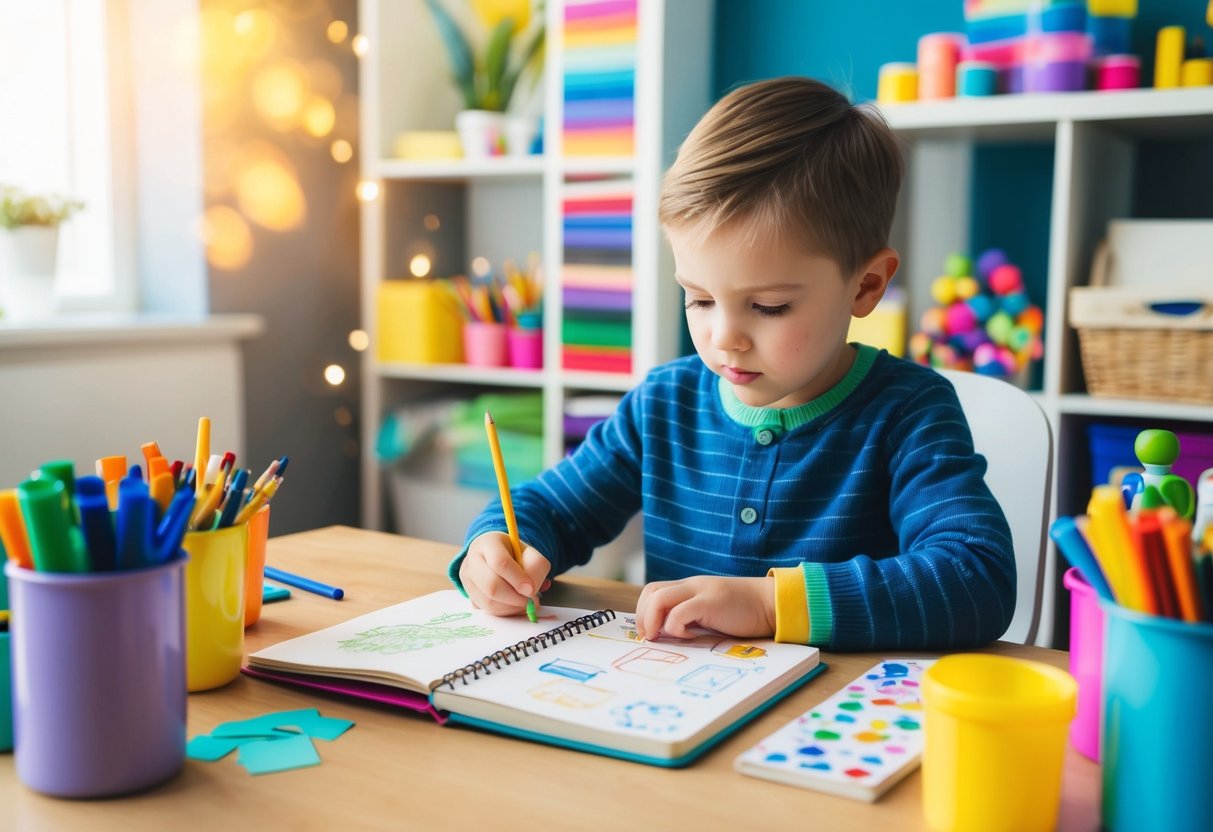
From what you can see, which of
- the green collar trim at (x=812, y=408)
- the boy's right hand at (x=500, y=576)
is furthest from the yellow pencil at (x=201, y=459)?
the green collar trim at (x=812, y=408)

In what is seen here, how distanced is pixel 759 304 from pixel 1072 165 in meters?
1.07

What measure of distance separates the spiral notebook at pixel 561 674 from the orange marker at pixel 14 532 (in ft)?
0.69

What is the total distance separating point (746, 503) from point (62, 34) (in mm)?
1748

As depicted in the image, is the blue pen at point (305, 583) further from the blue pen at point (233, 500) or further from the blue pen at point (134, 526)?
the blue pen at point (134, 526)

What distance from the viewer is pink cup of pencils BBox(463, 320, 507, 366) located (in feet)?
7.88

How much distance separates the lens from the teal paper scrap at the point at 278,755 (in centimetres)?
64

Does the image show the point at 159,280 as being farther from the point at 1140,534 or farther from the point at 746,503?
the point at 1140,534

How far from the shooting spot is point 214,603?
750 millimetres

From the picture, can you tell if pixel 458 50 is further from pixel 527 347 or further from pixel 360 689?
pixel 360 689

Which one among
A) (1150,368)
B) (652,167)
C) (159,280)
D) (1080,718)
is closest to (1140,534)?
(1080,718)

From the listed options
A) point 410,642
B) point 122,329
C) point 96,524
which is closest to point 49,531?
point 96,524

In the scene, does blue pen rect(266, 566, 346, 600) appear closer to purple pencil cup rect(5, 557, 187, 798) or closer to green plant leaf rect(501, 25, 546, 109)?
purple pencil cup rect(5, 557, 187, 798)

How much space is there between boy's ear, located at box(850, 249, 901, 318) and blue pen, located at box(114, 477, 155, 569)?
0.68 m

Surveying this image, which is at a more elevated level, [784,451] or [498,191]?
[498,191]
